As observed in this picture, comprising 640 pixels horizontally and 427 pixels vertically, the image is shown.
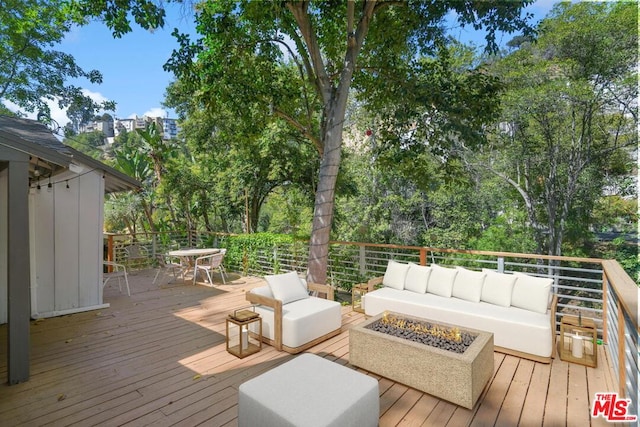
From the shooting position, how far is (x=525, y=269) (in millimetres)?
12805

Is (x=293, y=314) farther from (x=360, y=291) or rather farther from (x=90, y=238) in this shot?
(x=90, y=238)

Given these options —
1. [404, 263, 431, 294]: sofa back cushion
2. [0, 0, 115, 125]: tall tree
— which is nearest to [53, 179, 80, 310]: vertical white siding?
[404, 263, 431, 294]: sofa back cushion

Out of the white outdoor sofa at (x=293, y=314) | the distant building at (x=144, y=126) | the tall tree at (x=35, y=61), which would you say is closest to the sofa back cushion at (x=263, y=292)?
the white outdoor sofa at (x=293, y=314)

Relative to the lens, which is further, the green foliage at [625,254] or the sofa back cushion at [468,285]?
the green foliage at [625,254]

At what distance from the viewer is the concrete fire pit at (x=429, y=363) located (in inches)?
110

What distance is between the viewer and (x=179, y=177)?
12.6 metres

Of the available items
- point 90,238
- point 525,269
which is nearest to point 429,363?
point 90,238

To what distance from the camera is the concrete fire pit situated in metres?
2.80

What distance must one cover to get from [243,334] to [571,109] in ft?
38.5

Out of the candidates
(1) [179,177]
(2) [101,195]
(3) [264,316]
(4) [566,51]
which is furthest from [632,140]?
(1) [179,177]

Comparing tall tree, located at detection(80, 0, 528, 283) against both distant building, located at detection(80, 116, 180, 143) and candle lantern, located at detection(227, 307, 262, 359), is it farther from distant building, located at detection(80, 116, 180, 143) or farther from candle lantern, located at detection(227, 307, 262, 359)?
distant building, located at detection(80, 116, 180, 143)

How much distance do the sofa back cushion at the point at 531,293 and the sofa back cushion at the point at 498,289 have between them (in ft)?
0.20

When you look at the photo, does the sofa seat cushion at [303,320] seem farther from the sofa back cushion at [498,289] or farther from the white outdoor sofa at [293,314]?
the sofa back cushion at [498,289]

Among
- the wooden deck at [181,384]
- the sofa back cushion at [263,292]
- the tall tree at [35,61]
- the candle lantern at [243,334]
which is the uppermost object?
the tall tree at [35,61]
